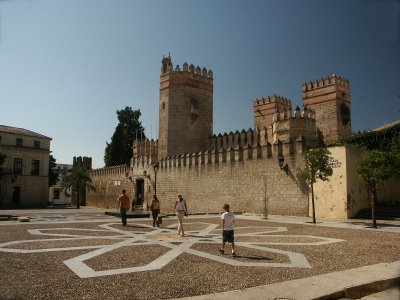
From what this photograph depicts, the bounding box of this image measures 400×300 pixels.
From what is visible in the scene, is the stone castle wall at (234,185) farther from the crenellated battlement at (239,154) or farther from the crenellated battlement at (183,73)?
the crenellated battlement at (183,73)

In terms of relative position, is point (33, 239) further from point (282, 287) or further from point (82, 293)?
point (282, 287)

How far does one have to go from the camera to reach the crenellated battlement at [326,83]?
1405 inches

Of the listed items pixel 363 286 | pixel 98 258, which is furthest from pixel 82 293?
pixel 363 286

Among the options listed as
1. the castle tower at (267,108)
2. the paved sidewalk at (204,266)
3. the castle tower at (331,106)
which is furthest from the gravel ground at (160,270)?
the castle tower at (267,108)

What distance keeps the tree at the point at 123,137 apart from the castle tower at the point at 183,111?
1544 cm

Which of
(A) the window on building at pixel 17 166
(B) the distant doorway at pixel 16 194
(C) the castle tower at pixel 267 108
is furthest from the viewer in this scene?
(A) the window on building at pixel 17 166

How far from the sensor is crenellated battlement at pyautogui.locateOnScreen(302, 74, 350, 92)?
117 feet

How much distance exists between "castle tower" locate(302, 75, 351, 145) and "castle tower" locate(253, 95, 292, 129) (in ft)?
10.7

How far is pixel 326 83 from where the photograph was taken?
36250mm

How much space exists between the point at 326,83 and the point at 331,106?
268cm

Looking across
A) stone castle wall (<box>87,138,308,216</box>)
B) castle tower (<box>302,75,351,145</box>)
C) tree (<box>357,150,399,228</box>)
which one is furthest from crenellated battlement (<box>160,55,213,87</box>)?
tree (<box>357,150,399,228</box>)

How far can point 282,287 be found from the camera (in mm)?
5000

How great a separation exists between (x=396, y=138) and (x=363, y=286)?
609 inches

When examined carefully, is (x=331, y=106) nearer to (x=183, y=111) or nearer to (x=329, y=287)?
(x=183, y=111)
